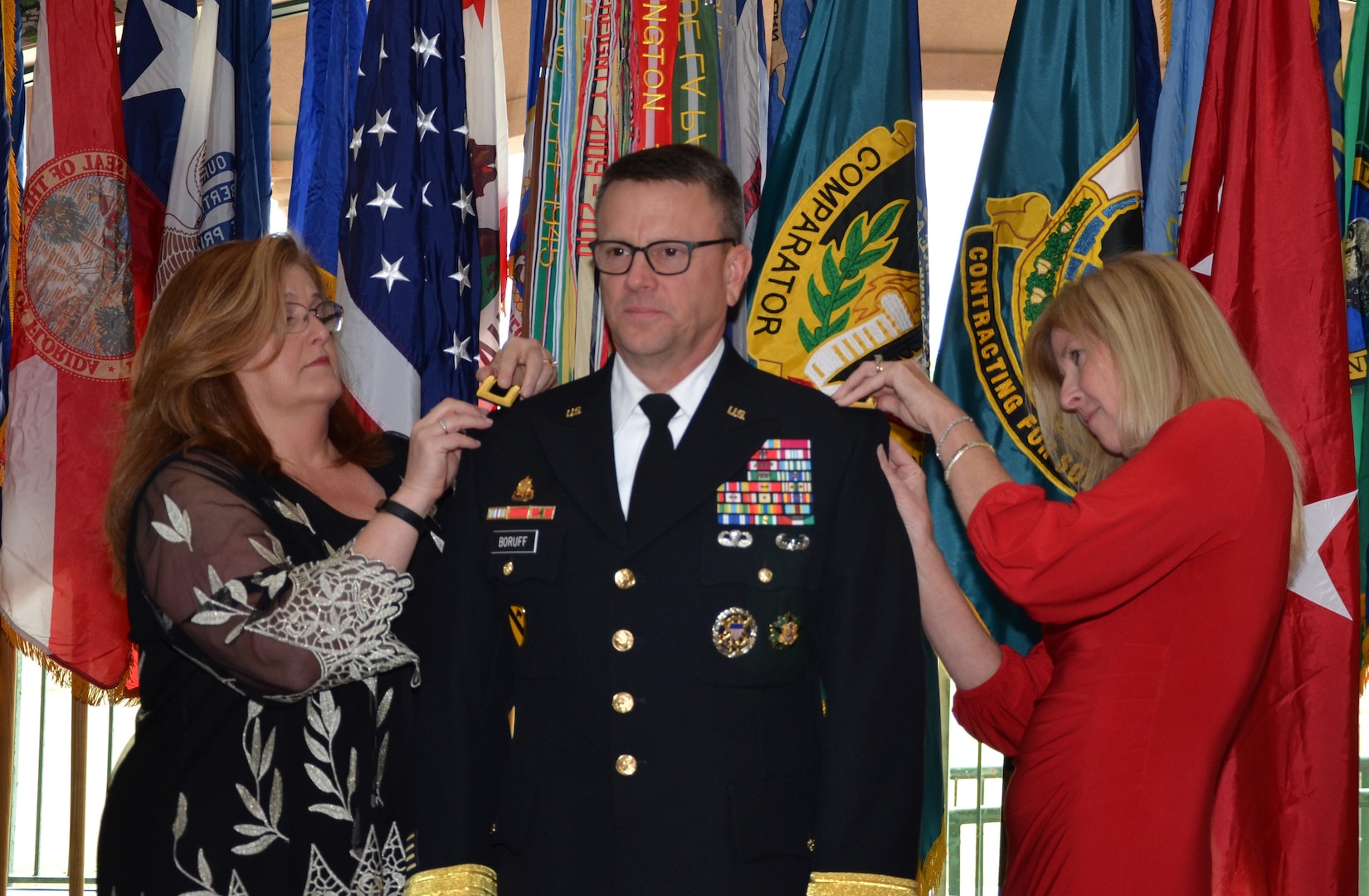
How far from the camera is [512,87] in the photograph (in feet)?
20.1

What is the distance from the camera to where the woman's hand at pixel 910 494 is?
216 centimetres

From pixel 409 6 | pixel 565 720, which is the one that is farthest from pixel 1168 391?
pixel 409 6

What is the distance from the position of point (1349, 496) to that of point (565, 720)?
1.77 metres

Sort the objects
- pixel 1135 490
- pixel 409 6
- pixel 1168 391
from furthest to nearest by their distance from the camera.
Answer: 1. pixel 409 6
2. pixel 1168 391
3. pixel 1135 490

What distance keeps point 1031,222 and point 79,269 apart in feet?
7.69

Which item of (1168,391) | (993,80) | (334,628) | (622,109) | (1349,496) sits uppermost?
(993,80)

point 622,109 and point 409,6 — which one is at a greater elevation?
point 409,6

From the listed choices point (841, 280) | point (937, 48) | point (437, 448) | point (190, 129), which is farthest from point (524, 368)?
point (937, 48)

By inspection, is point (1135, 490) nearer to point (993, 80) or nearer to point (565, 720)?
point (565, 720)

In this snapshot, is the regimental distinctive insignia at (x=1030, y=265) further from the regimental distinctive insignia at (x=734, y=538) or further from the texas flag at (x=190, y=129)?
the texas flag at (x=190, y=129)

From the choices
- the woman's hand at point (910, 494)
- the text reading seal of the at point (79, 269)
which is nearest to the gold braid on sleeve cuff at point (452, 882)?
the woman's hand at point (910, 494)

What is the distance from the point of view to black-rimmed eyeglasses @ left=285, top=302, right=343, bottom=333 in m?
2.27

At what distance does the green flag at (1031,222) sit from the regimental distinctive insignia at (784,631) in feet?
3.94

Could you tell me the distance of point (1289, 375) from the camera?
2.64 m
